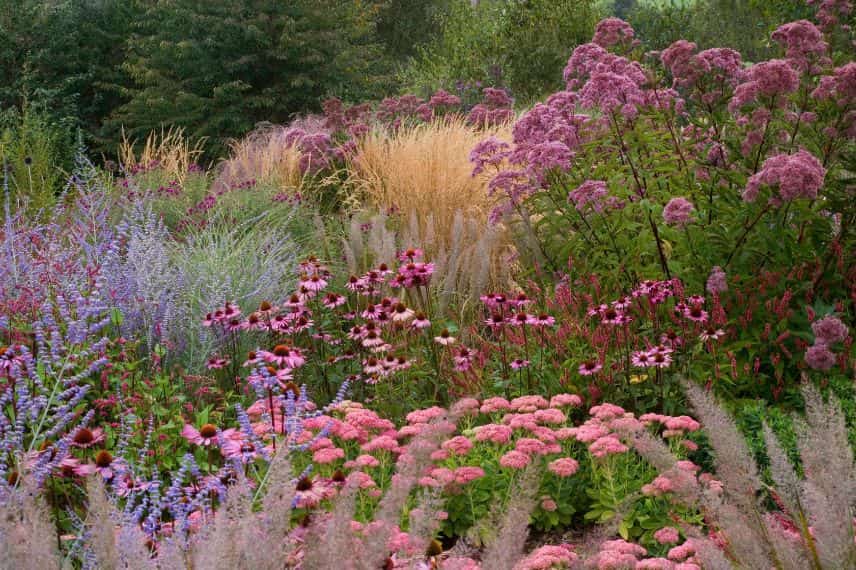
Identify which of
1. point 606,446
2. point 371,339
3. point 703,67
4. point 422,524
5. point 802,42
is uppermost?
point 802,42

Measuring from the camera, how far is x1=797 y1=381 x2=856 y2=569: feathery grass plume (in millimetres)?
1555

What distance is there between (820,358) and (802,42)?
170cm

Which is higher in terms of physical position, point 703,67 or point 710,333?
point 703,67

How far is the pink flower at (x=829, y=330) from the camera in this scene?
13.8ft

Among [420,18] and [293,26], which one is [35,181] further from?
[420,18]

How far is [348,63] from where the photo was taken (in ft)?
61.9

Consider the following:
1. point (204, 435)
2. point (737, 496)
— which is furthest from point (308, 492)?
point (737, 496)

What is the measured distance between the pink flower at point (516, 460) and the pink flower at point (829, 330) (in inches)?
74.5

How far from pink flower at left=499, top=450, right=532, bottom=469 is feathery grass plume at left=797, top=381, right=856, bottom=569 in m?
1.33

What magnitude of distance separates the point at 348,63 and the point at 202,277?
1410cm

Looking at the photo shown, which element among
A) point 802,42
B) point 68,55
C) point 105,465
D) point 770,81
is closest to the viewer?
point 105,465

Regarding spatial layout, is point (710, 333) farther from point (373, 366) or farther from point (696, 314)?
point (373, 366)

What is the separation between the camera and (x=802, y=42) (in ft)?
15.5

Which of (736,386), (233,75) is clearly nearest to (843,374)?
(736,386)
